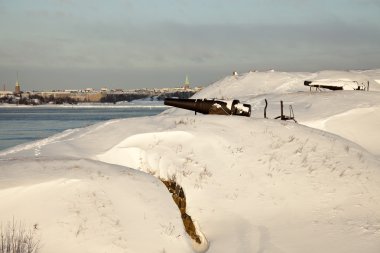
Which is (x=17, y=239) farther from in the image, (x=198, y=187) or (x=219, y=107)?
(x=219, y=107)

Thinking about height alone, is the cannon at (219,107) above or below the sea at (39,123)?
above

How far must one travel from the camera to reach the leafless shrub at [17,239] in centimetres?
639

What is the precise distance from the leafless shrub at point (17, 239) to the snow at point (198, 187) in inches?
5.9

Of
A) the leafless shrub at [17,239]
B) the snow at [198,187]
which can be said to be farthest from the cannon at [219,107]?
the leafless shrub at [17,239]

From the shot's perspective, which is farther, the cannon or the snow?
the cannon

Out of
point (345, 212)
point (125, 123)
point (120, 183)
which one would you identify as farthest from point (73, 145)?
point (345, 212)

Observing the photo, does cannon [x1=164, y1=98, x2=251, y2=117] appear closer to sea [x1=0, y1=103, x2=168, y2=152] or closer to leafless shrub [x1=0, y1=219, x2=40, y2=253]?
leafless shrub [x1=0, y1=219, x2=40, y2=253]

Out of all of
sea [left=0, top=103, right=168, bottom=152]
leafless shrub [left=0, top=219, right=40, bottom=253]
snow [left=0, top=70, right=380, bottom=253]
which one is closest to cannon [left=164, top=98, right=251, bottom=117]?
snow [left=0, top=70, right=380, bottom=253]

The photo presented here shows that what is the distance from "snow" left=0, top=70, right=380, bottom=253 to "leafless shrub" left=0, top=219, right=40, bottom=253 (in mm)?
150

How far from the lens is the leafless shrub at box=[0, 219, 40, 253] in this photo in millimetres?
6395

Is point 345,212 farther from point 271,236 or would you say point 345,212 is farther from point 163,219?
point 163,219

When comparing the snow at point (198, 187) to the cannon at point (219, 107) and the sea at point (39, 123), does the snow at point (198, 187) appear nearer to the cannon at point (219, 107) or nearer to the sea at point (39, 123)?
the cannon at point (219, 107)

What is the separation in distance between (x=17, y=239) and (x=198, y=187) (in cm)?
423

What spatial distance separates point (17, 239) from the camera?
6.68 meters
